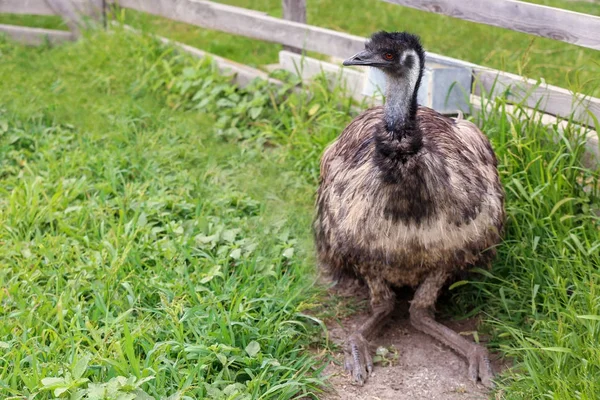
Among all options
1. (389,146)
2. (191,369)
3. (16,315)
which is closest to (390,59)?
(389,146)

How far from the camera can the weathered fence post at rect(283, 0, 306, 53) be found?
612 cm

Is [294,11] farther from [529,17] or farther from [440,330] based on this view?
[440,330]

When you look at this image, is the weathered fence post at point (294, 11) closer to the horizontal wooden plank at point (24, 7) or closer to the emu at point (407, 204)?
the emu at point (407, 204)

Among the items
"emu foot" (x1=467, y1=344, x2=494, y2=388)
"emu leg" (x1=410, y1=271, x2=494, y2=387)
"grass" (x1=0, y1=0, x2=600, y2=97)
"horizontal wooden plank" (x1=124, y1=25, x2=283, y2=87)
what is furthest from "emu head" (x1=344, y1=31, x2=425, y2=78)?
"grass" (x1=0, y1=0, x2=600, y2=97)

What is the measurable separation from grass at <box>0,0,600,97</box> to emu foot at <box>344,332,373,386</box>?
11.0ft

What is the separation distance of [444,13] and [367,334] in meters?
2.02

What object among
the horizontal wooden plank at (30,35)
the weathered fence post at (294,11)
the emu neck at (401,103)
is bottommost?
the horizontal wooden plank at (30,35)

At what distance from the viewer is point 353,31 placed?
7805mm

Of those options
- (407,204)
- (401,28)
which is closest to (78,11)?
(401,28)

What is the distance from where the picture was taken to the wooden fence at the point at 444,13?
13.6ft

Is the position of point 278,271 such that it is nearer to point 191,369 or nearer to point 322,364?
point 322,364

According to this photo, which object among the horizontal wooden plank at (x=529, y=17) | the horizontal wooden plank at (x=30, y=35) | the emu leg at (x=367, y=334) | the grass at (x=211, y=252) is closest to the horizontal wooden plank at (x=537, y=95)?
the grass at (x=211, y=252)

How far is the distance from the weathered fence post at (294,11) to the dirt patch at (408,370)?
279 cm

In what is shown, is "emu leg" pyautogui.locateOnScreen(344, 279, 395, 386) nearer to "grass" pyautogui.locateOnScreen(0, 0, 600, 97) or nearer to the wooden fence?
the wooden fence
